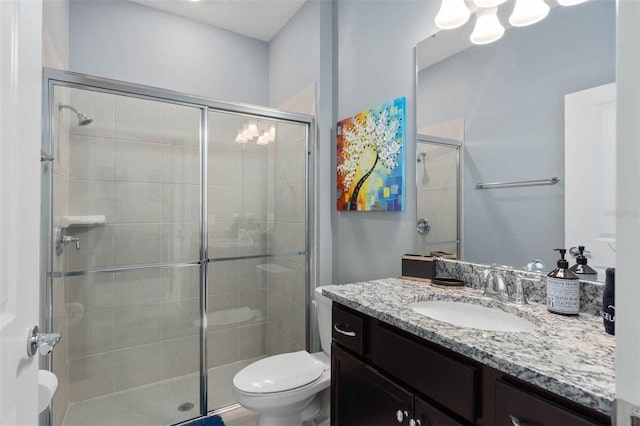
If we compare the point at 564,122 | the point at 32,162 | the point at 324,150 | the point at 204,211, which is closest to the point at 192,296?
the point at 204,211

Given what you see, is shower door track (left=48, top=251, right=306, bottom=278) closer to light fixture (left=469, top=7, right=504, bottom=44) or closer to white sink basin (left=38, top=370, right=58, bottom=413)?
white sink basin (left=38, top=370, right=58, bottom=413)

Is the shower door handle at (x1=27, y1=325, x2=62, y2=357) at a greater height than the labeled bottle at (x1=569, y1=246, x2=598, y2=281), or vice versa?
the labeled bottle at (x1=569, y1=246, x2=598, y2=281)

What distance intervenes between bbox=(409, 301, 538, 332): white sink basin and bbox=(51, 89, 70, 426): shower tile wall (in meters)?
1.74

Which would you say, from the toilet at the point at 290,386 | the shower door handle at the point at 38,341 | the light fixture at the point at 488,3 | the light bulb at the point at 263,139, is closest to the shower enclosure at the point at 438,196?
the light fixture at the point at 488,3

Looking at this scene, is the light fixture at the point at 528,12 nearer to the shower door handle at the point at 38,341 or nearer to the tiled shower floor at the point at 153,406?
the shower door handle at the point at 38,341

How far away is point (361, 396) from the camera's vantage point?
1.23m

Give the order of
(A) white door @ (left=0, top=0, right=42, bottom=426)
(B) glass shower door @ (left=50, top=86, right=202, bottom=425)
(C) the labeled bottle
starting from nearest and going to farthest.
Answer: (A) white door @ (left=0, top=0, right=42, bottom=426)
(C) the labeled bottle
(B) glass shower door @ (left=50, top=86, right=202, bottom=425)

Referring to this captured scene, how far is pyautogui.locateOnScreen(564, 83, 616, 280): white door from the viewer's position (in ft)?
3.33

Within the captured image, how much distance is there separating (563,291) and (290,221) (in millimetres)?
1653

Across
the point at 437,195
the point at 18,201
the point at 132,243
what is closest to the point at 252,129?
the point at 132,243

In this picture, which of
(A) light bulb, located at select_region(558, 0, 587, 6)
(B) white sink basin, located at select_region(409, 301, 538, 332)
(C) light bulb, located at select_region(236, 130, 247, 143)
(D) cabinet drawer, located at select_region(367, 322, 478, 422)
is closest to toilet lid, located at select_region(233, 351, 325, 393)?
(D) cabinet drawer, located at select_region(367, 322, 478, 422)

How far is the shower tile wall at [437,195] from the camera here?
154 cm

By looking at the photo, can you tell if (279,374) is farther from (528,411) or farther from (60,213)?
(60,213)

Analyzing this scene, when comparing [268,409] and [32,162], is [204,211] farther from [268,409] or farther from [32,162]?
[32,162]
